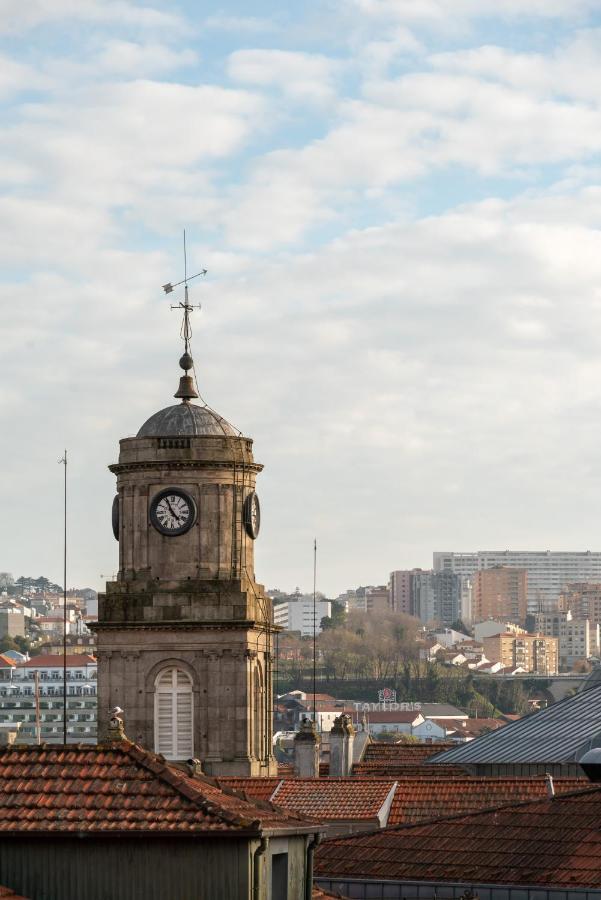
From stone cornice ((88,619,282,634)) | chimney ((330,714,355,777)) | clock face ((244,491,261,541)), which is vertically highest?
clock face ((244,491,261,541))

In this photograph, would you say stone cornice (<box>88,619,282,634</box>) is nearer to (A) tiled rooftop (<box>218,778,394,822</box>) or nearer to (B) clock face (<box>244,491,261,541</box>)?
(B) clock face (<box>244,491,261,541</box>)

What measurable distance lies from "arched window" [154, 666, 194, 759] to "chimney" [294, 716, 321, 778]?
9.69 metres

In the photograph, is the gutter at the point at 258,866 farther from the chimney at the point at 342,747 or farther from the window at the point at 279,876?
the chimney at the point at 342,747

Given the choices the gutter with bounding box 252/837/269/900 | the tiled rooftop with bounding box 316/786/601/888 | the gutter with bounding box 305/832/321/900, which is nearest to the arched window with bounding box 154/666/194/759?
the tiled rooftop with bounding box 316/786/601/888

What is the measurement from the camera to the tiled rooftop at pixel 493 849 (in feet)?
116

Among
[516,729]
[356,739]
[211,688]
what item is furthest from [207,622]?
[356,739]

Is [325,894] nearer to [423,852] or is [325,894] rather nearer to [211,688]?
[423,852]

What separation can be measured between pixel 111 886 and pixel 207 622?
31942 millimetres

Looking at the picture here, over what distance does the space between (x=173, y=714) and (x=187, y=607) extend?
2.24 metres

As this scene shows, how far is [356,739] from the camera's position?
78.6 meters

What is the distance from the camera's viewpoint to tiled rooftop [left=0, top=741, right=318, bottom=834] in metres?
26.2

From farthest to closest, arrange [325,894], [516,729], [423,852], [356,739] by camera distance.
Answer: [356,739] < [516,729] < [423,852] < [325,894]

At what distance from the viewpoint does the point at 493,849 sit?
1464 inches

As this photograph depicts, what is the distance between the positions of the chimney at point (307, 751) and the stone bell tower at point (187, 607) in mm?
8408
